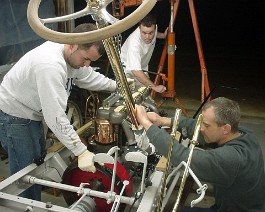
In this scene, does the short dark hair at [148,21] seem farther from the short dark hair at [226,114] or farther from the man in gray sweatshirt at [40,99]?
the short dark hair at [226,114]

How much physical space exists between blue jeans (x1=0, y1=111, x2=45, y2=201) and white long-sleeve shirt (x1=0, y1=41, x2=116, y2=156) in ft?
0.18

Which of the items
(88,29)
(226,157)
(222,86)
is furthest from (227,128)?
(222,86)

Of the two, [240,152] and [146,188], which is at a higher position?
[240,152]

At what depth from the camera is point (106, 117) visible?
1.96 m

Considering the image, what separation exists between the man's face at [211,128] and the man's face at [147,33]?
1589 mm

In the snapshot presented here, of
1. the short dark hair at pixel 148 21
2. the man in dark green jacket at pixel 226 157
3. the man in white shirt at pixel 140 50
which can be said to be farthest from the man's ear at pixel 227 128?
the short dark hair at pixel 148 21

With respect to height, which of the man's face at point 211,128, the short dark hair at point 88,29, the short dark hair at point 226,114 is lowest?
the man's face at point 211,128

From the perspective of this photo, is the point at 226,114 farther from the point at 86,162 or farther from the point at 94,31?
the point at 94,31

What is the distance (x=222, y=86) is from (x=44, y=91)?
2912 millimetres

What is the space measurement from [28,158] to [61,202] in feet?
2.41

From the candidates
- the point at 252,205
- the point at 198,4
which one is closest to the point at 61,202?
the point at 252,205

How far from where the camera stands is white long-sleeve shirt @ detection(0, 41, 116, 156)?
5.31ft

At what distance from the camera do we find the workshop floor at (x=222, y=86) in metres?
3.83

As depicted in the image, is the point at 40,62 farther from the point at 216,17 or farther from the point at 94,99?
the point at 216,17
